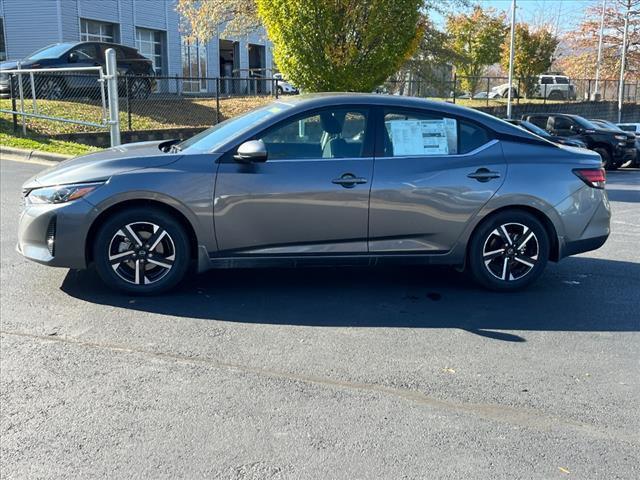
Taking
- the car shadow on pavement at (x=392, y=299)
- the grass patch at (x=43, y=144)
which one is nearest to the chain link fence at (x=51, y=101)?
the grass patch at (x=43, y=144)

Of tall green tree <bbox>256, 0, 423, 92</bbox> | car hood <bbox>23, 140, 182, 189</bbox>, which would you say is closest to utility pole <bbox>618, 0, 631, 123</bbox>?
tall green tree <bbox>256, 0, 423, 92</bbox>

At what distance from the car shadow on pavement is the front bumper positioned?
38 centimetres

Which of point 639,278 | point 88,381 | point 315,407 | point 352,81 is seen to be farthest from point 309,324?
point 352,81

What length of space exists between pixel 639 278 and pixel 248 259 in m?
3.71

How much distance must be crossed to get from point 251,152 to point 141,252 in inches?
46.0

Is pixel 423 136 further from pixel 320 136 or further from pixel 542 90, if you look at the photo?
pixel 542 90

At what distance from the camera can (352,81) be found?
1217 centimetres

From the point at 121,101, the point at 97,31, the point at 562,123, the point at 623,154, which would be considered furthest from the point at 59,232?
the point at 97,31

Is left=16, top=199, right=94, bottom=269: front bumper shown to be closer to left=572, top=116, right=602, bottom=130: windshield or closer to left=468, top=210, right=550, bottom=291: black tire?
left=468, top=210, right=550, bottom=291: black tire

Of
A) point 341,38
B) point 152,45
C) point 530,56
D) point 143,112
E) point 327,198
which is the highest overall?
point 152,45

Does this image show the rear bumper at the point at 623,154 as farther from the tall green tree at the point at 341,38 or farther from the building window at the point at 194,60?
the building window at the point at 194,60

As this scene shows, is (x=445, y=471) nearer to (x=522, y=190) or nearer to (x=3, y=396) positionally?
(x=3, y=396)

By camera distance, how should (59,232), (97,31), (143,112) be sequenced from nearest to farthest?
(59,232) < (143,112) < (97,31)

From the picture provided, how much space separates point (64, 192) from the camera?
495 cm
